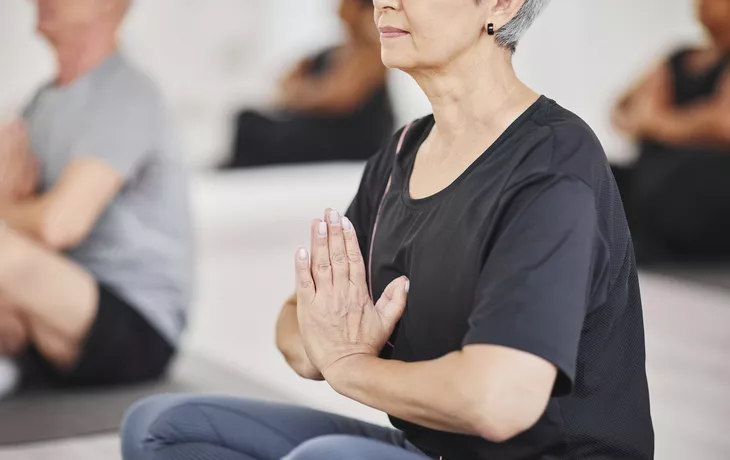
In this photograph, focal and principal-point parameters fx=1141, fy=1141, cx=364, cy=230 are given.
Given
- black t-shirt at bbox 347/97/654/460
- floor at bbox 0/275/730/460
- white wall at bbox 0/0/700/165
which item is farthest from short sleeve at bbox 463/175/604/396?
white wall at bbox 0/0/700/165

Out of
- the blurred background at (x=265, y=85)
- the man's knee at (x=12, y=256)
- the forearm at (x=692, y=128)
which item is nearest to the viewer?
the man's knee at (x=12, y=256)

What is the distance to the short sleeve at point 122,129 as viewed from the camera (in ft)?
8.44

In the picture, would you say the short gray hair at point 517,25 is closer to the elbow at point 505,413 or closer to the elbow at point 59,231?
the elbow at point 505,413

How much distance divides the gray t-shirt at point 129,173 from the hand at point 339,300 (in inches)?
51.8

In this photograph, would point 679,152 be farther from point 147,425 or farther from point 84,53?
point 147,425

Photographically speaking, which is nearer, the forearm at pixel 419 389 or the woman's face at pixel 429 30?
the forearm at pixel 419 389

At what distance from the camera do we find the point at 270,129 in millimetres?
7609

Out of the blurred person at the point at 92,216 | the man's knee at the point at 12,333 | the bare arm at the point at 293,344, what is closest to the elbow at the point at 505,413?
the bare arm at the point at 293,344

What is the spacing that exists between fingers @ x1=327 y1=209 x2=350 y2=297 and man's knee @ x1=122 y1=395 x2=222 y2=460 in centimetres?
30

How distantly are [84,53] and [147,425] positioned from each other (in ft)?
4.51

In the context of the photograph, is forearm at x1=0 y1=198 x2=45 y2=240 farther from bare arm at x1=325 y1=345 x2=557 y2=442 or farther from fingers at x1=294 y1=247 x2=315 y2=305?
bare arm at x1=325 y1=345 x2=557 y2=442

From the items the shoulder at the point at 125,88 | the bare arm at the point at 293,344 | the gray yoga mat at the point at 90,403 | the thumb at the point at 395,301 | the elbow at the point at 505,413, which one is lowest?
the gray yoga mat at the point at 90,403

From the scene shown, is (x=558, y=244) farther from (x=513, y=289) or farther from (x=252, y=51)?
(x=252, y=51)

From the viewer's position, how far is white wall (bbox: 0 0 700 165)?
755 centimetres
